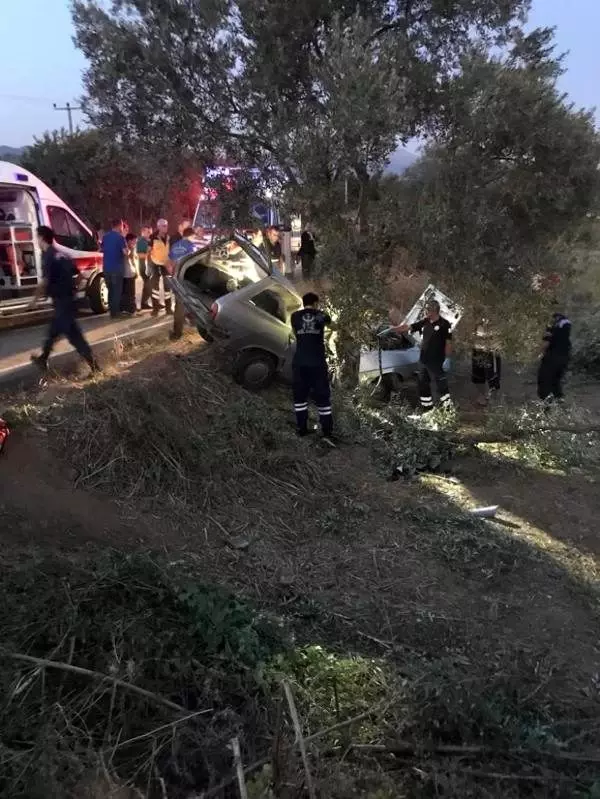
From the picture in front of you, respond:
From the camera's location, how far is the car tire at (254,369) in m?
9.06

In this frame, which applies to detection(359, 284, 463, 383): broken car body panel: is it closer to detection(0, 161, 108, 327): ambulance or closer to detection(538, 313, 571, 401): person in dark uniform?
detection(538, 313, 571, 401): person in dark uniform

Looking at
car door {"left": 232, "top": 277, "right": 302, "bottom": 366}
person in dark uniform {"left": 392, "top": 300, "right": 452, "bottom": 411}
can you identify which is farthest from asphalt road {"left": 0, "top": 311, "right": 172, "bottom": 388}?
person in dark uniform {"left": 392, "top": 300, "right": 452, "bottom": 411}

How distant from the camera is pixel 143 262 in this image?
501 inches

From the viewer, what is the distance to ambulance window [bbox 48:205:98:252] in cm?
1186

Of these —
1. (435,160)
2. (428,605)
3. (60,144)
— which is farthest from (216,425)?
(60,144)

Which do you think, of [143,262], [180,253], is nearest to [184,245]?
[180,253]

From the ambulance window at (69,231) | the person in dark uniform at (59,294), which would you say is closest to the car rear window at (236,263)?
the person in dark uniform at (59,294)

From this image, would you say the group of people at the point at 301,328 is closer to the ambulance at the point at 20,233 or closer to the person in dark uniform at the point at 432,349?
the person in dark uniform at the point at 432,349

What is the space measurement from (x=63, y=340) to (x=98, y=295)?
2.68 meters

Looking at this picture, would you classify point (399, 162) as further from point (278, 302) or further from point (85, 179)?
point (85, 179)

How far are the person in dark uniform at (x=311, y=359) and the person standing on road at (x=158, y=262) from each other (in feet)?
14.5

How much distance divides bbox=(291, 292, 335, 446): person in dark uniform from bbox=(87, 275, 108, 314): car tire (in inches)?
Result: 244

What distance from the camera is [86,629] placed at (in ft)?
10.4

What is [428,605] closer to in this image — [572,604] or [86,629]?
[572,604]
